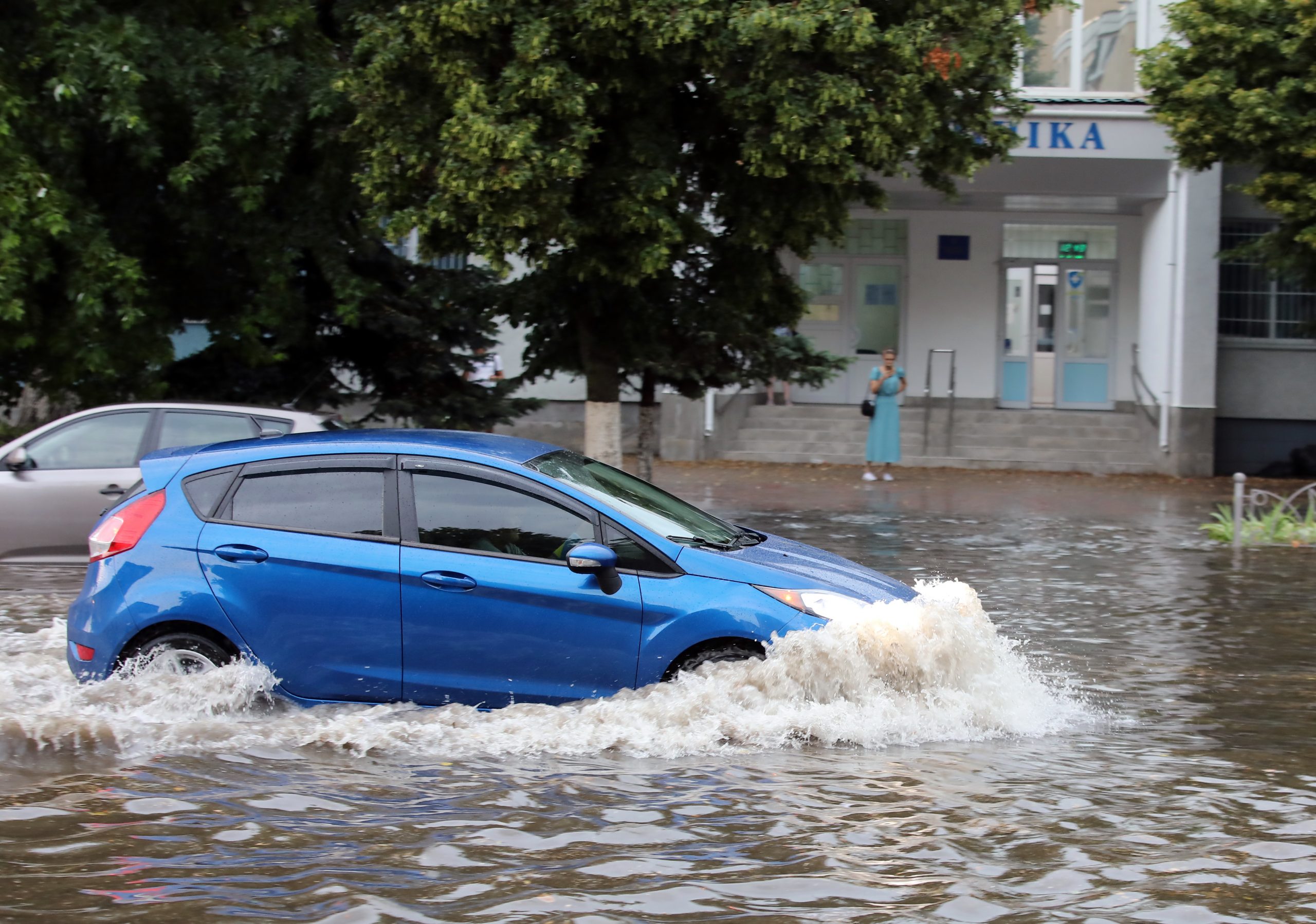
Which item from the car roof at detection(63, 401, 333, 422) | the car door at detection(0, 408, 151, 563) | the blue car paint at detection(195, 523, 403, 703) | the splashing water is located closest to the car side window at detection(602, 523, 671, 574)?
the splashing water

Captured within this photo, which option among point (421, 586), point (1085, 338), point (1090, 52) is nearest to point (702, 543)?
point (421, 586)

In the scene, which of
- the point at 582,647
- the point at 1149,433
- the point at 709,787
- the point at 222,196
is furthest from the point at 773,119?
the point at 1149,433

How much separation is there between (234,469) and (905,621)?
3.39 metres

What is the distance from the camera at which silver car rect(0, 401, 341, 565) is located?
11.4 m

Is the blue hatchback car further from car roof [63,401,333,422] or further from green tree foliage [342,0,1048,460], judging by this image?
green tree foliage [342,0,1048,460]

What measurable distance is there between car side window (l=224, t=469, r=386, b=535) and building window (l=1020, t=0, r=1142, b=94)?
18948 mm

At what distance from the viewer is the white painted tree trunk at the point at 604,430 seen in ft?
46.7

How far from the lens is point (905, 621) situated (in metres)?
6.93

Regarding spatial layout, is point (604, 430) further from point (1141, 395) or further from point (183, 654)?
point (1141, 395)

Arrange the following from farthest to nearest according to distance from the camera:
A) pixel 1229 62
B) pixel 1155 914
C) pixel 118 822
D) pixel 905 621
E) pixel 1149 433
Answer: pixel 1149 433
pixel 1229 62
pixel 905 621
pixel 118 822
pixel 1155 914

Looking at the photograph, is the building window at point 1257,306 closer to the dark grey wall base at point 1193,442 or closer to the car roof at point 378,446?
the dark grey wall base at point 1193,442

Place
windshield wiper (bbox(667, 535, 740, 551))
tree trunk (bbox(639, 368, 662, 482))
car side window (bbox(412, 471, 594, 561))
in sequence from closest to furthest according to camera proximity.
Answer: car side window (bbox(412, 471, 594, 561))
windshield wiper (bbox(667, 535, 740, 551))
tree trunk (bbox(639, 368, 662, 482))

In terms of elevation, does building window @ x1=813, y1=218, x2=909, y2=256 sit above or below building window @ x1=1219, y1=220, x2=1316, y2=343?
above

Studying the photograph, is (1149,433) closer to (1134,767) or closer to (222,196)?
(222,196)
